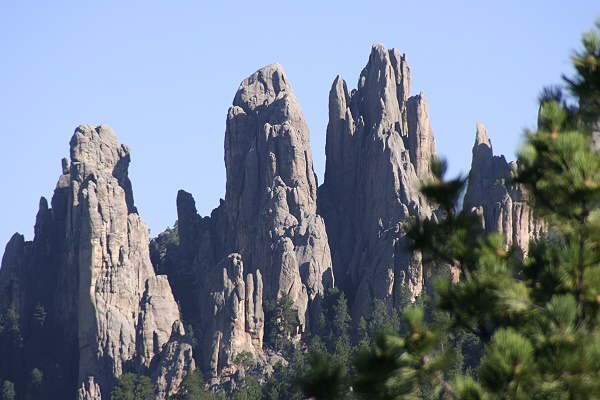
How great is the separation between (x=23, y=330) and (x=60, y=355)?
14.3ft

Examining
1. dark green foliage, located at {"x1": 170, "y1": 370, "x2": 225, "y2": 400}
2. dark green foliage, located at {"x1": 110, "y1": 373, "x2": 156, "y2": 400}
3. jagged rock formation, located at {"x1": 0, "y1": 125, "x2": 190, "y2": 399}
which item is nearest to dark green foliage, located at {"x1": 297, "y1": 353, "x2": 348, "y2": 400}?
dark green foliage, located at {"x1": 170, "y1": 370, "x2": 225, "y2": 400}

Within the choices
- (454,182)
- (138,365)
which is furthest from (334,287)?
(454,182)

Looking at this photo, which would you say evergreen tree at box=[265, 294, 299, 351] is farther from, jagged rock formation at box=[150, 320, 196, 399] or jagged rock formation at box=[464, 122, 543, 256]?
jagged rock formation at box=[464, 122, 543, 256]

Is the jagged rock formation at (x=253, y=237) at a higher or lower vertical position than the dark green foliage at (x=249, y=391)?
higher

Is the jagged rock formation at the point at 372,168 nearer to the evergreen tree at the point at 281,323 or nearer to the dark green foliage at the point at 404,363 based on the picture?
the evergreen tree at the point at 281,323

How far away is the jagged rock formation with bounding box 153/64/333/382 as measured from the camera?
90.2 m

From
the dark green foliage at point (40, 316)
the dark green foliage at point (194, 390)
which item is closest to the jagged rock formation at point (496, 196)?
the dark green foliage at point (194, 390)

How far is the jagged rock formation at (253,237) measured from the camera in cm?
9019

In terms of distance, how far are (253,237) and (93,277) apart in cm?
1103

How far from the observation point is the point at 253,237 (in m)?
98.6

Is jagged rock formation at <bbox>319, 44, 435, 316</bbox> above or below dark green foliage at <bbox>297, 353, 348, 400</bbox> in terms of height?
above

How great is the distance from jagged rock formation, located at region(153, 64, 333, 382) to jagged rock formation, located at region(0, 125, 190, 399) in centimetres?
382

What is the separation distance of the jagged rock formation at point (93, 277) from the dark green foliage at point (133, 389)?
329 cm

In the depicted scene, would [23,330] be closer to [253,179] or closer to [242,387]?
[253,179]
